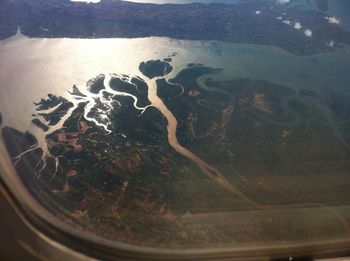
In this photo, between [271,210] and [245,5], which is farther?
[245,5]

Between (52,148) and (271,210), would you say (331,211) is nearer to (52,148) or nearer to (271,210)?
(271,210)

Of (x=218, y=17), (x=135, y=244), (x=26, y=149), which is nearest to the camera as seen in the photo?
(x=135, y=244)

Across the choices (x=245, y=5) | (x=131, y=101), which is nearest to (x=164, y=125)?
(x=131, y=101)

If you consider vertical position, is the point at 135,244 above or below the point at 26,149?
below

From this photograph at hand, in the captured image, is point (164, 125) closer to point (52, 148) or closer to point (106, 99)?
point (106, 99)

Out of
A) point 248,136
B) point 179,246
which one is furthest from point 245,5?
point 179,246

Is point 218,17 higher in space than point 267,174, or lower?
higher

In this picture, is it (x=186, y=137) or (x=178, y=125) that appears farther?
(x=178, y=125)

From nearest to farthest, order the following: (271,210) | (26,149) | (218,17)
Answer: (271,210) < (26,149) < (218,17)

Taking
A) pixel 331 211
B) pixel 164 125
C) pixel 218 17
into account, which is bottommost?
pixel 331 211
